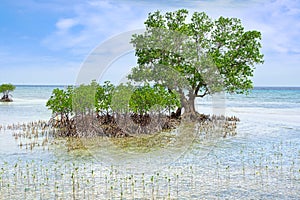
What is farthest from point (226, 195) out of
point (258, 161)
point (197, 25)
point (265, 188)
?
point (197, 25)

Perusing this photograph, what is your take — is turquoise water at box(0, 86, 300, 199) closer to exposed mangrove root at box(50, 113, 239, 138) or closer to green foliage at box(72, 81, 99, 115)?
exposed mangrove root at box(50, 113, 239, 138)

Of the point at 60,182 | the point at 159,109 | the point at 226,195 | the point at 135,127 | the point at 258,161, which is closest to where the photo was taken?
the point at 226,195

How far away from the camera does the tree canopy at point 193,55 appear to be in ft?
67.2

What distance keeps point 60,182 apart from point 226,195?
370cm

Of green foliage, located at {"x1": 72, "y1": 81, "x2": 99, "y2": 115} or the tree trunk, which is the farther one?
the tree trunk

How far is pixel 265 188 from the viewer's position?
8117 mm

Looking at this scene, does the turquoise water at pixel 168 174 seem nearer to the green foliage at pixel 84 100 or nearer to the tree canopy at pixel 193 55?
the green foliage at pixel 84 100

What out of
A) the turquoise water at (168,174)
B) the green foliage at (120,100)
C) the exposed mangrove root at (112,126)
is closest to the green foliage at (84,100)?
the exposed mangrove root at (112,126)

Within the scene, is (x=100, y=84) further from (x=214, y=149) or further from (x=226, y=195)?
(x=226, y=195)

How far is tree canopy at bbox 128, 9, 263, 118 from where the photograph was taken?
20469 mm

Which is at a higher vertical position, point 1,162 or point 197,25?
point 197,25

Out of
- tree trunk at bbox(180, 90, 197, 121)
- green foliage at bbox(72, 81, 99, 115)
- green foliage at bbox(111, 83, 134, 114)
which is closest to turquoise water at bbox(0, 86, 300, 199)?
green foliage at bbox(72, 81, 99, 115)

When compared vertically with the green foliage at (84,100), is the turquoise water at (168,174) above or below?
below

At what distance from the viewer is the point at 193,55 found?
66.6ft
